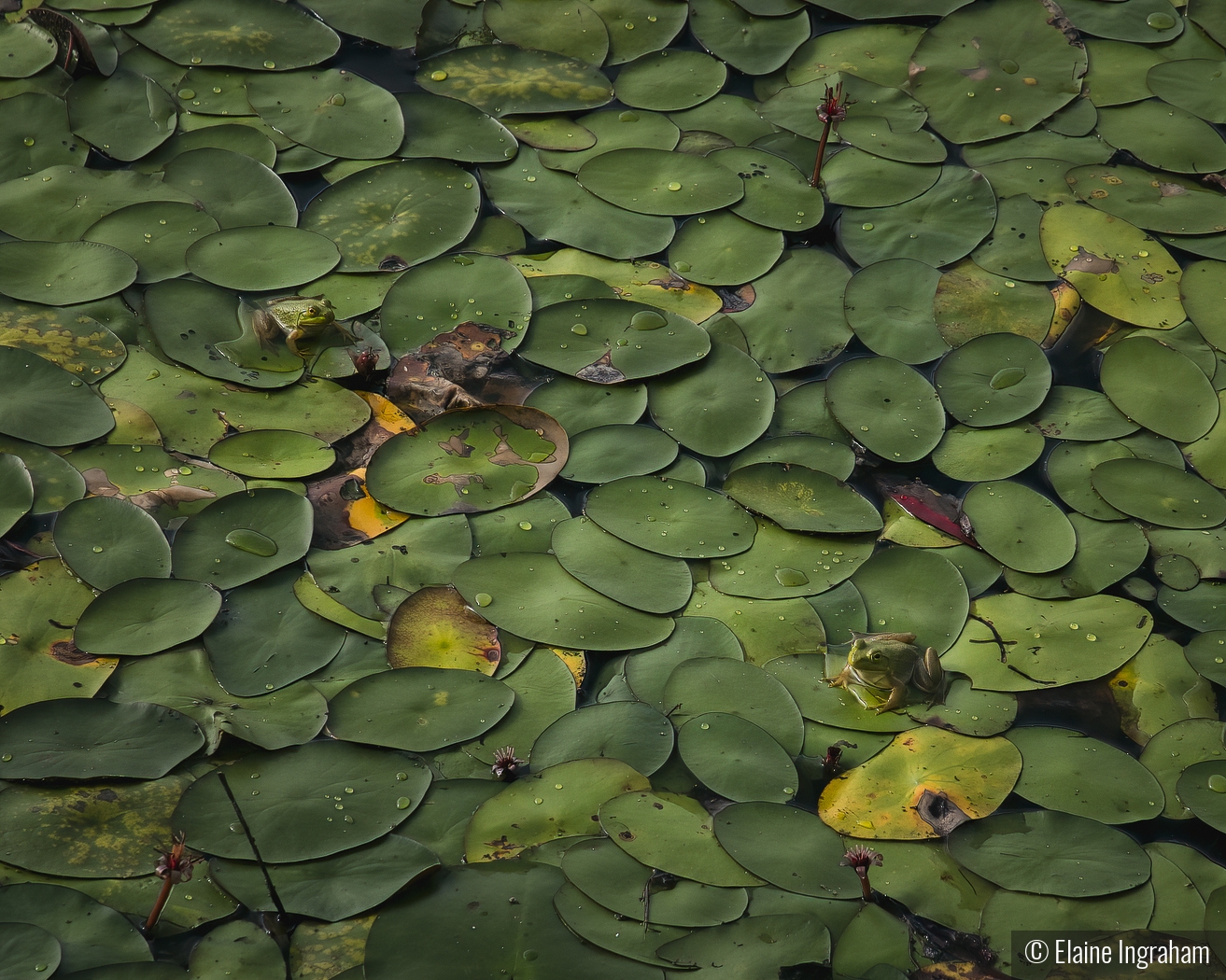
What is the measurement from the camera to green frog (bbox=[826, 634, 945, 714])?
2242 mm

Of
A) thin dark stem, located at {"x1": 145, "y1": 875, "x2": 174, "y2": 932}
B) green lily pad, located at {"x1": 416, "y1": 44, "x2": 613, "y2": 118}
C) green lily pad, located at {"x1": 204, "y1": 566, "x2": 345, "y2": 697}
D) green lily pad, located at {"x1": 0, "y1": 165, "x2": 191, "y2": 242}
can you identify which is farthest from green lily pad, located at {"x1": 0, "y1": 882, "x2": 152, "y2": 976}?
green lily pad, located at {"x1": 416, "y1": 44, "x2": 613, "y2": 118}

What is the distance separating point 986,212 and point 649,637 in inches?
72.2

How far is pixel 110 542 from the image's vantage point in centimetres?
243

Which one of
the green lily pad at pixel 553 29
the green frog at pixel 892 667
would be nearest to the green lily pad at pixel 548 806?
the green frog at pixel 892 667

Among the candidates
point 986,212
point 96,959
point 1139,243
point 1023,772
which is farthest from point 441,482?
point 1139,243

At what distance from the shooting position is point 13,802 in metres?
2.05

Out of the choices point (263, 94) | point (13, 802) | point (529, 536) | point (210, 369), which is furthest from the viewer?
point (263, 94)

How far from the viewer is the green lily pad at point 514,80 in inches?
134

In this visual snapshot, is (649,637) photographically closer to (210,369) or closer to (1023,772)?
(1023,772)

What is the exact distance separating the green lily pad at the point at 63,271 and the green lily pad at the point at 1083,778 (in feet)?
8.71

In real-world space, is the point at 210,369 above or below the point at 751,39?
below

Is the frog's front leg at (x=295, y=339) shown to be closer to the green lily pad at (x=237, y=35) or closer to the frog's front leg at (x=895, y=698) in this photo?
the green lily pad at (x=237, y=35)

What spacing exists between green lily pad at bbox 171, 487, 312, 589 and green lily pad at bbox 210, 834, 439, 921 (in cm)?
69

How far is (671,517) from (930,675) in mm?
718
